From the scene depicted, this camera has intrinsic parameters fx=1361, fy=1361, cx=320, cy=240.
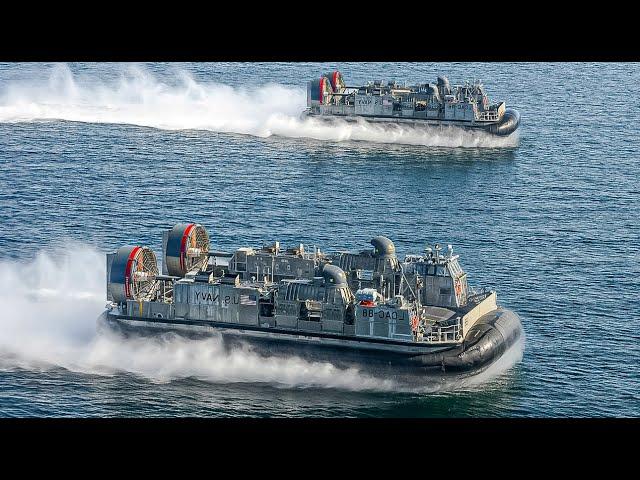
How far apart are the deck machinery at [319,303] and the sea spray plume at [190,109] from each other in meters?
53.7

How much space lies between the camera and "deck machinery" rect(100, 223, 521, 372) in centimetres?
7712

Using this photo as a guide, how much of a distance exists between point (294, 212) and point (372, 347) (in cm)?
3369

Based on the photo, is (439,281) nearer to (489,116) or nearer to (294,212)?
(294,212)

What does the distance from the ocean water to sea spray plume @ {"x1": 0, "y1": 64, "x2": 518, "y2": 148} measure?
289 millimetres

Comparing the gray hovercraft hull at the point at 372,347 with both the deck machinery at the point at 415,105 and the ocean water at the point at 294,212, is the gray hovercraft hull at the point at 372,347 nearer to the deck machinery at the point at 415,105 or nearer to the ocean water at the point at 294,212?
the ocean water at the point at 294,212

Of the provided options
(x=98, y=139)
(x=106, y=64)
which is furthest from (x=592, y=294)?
(x=106, y=64)

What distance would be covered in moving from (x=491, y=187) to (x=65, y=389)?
53450 millimetres

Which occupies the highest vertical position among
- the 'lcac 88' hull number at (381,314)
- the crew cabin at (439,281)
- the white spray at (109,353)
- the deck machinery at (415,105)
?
the deck machinery at (415,105)

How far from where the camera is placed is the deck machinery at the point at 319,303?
77125 mm

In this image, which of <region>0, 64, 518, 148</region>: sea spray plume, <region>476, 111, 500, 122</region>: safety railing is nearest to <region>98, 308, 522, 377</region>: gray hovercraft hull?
<region>476, 111, 500, 122</region>: safety railing

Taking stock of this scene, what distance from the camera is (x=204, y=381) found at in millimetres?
78812

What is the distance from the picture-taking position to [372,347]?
254ft

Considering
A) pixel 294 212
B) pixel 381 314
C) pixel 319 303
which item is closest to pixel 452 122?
pixel 294 212

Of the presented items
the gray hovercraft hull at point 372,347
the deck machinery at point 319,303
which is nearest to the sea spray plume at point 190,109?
the deck machinery at point 319,303
